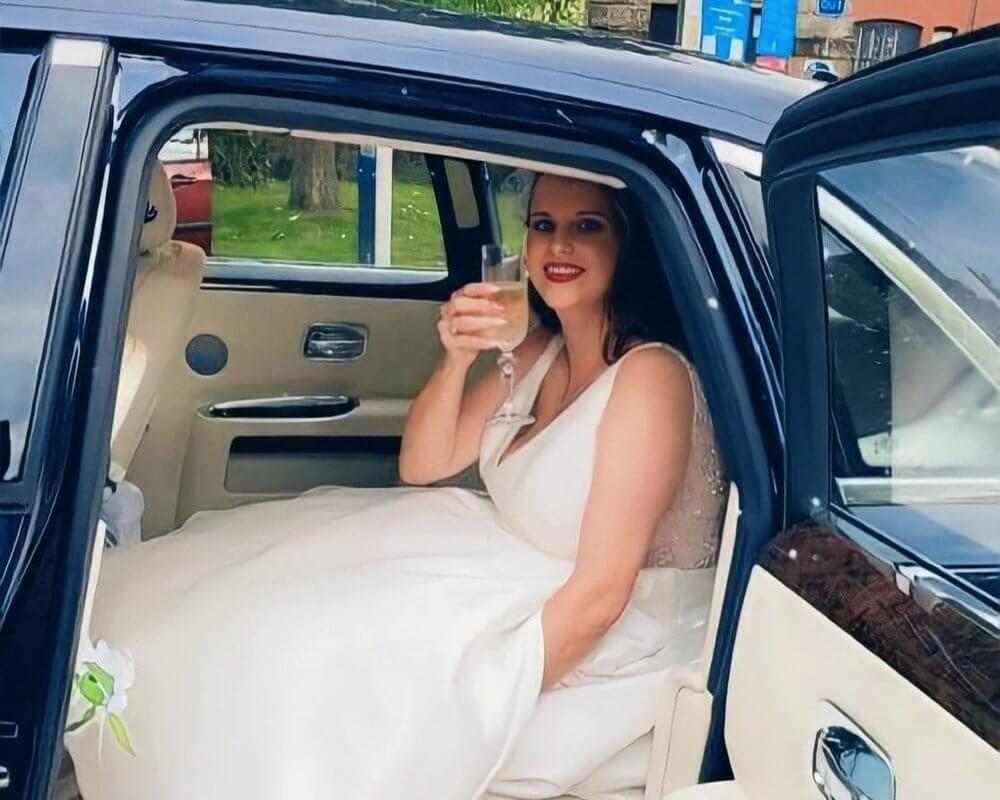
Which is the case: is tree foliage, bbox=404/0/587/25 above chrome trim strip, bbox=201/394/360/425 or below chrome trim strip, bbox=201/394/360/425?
above

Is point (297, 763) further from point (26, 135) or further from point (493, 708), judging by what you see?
point (26, 135)

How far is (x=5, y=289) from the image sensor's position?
50.0 inches

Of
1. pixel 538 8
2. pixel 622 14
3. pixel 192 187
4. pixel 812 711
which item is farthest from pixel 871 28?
pixel 812 711

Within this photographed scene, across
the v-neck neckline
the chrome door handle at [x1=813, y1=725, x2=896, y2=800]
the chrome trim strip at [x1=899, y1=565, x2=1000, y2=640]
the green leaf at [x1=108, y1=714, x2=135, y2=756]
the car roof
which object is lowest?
the green leaf at [x1=108, y1=714, x2=135, y2=756]

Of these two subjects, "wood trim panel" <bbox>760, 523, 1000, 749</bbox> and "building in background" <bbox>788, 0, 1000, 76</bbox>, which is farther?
"building in background" <bbox>788, 0, 1000, 76</bbox>

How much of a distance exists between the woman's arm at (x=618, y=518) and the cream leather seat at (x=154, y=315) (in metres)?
0.86

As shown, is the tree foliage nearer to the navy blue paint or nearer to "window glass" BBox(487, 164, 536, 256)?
the navy blue paint

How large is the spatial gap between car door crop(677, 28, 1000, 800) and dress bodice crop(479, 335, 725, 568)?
327mm

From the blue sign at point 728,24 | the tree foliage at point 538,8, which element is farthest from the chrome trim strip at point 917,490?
the blue sign at point 728,24

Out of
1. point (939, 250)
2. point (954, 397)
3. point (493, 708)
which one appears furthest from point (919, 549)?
point (493, 708)

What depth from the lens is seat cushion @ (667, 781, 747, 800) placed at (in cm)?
147

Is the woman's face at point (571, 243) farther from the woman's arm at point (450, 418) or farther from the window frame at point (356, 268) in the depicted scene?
the window frame at point (356, 268)

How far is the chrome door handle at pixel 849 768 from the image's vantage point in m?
1.18

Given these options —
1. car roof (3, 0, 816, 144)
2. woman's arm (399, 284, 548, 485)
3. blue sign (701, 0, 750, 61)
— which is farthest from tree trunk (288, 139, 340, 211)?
blue sign (701, 0, 750, 61)
